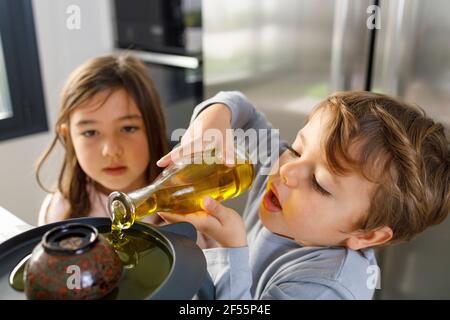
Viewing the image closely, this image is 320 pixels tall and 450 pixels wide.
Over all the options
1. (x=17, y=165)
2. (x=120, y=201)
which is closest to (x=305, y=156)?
(x=120, y=201)

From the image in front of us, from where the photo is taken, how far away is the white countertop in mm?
603

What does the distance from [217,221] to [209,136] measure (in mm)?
177

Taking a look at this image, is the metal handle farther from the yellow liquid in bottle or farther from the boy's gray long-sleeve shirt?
the yellow liquid in bottle

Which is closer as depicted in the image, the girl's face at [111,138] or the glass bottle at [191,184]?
the glass bottle at [191,184]

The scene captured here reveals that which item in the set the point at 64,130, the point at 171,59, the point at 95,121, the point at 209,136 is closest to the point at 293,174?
the point at 209,136

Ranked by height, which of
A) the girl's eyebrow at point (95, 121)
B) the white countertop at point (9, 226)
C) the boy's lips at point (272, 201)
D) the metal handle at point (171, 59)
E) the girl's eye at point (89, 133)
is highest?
the metal handle at point (171, 59)

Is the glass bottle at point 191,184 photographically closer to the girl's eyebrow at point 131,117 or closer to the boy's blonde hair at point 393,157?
the boy's blonde hair at point 393,157

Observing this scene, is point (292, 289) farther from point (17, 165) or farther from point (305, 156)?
point (17, 165)

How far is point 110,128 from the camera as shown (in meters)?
1.00

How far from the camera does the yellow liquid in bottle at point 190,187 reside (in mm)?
575

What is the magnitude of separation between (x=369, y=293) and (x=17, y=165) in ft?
3.74

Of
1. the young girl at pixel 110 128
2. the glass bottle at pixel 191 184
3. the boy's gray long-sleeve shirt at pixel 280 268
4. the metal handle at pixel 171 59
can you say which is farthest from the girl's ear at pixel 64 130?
the metal handle at pixel 171 59

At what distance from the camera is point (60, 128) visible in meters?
1.10

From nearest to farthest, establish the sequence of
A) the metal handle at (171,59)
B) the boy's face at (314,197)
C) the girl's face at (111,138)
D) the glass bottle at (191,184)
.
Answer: the glass bottle at (191,184) → the boy's face at (314,197) → the girl's face at (111,138) → the metal handle at (171,59)
